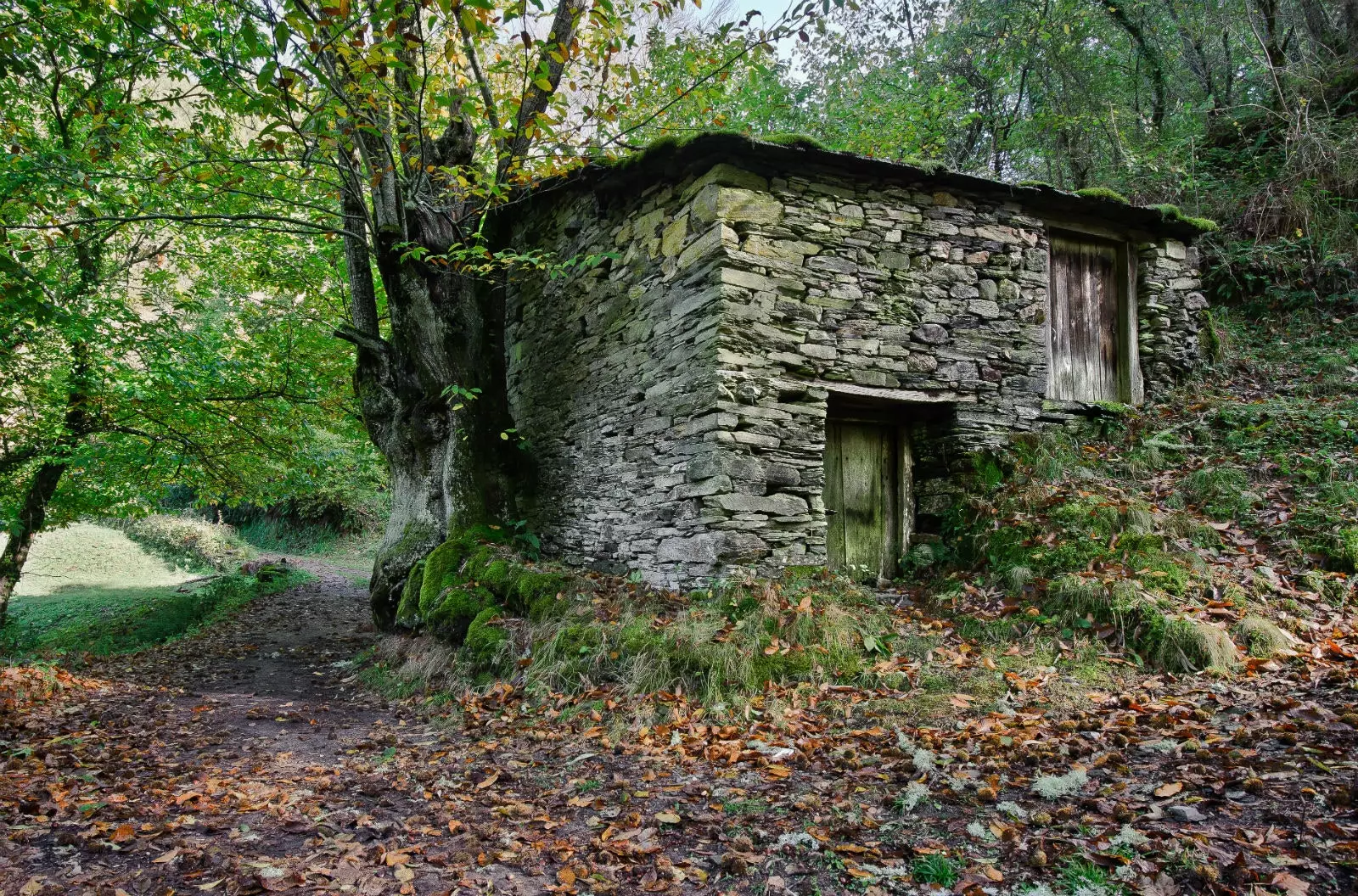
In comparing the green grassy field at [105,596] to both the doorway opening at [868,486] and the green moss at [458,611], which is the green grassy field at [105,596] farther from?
the doorway opening at [868,486]

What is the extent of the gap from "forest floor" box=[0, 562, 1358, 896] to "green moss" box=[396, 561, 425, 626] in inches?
89.0

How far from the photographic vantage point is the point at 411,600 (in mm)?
→ 7242

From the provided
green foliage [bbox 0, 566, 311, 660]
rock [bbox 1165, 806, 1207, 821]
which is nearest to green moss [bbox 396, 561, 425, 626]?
green foliage [bbox 0, 566, 311, 660]

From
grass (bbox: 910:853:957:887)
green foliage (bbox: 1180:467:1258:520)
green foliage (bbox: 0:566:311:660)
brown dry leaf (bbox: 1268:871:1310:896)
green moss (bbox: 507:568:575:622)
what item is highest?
green foliage (bbox: 1180:467:1258:520)

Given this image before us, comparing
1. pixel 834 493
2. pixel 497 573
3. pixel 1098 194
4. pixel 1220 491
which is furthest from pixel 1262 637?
pixel 497 573

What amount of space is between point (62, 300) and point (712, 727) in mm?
7672

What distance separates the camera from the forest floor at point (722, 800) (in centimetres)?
256

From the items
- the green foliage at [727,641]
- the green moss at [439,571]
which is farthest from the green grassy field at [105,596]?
the green foliage at [727,641]

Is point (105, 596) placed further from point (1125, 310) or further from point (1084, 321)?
point (1125, 310)

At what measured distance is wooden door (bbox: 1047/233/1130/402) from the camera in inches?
302

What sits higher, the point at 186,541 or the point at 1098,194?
the point at 1098,194

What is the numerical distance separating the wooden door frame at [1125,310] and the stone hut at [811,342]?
3cm

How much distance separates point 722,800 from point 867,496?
4117 mm

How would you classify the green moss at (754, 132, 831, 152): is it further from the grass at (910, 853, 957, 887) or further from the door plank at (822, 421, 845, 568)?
the grass at (910, 853, 957, 887)
